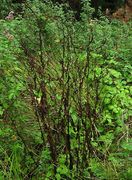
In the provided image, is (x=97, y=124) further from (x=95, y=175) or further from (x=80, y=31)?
(x=80, y=31)

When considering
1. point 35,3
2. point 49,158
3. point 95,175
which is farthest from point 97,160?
point 35,3

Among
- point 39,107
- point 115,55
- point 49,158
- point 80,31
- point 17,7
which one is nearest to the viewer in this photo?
point 39,107

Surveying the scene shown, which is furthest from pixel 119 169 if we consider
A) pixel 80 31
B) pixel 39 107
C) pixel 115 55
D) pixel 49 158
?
pixel 80 31

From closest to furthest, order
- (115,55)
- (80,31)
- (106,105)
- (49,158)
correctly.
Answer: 1. (49,158)
2. (106,105)
3. (115,55)
4. (80,31)

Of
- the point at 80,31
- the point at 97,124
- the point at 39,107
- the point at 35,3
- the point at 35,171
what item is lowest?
the point at 35,171

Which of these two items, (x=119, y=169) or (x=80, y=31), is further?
(x=80, y=31)

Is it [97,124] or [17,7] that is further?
[17,7]

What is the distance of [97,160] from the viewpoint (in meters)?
3.01

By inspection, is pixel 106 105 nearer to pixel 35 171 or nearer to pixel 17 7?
pixel 35 171

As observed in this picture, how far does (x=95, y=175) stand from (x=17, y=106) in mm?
1039

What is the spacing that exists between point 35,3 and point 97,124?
3427 mm

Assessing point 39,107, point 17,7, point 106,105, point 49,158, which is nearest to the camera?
point 39,107

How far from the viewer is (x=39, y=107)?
2.84m

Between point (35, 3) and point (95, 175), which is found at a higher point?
point (35, 3)
